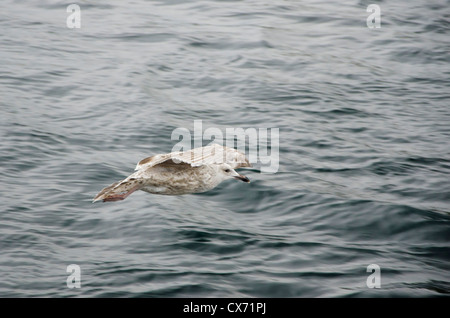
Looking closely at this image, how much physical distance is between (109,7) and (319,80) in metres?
6.08

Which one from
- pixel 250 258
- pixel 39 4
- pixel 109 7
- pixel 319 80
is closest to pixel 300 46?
pixel 319 80

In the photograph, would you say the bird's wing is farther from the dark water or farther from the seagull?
Answer: the dark water

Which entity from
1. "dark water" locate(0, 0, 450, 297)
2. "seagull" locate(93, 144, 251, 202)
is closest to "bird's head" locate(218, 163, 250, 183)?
"seagull" locate(93, 144, 251, 202)

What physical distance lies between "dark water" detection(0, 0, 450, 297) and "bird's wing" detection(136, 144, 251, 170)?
869mm

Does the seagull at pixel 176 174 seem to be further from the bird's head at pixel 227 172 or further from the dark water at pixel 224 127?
the dark water at pixel 224 127

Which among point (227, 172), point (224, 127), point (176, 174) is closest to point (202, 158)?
point (176, 174)

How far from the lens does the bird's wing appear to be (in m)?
8.01

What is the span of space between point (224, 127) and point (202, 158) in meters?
4.11

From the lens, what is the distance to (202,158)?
27.1 feet

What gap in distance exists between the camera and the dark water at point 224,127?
8469mm

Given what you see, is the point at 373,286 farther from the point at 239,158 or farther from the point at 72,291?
the point at 72,291

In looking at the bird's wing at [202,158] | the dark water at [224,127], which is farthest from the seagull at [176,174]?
the dark water at [224,127]
